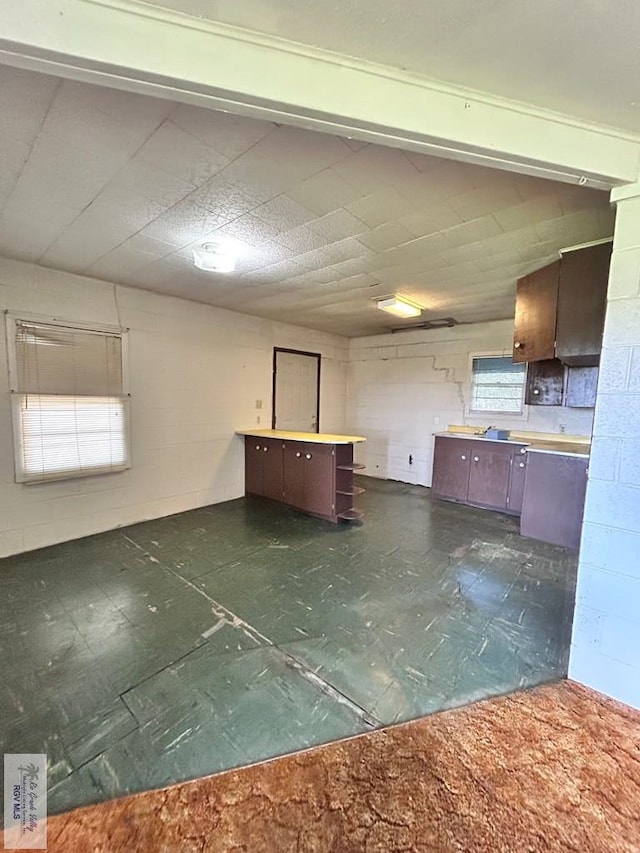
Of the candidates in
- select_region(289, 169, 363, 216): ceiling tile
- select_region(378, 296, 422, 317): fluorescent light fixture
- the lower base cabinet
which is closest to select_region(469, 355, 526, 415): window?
select_region(378, 296, 422, 317): fluorescent light fixture

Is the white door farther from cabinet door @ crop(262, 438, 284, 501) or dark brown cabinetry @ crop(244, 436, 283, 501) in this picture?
cabinet door @ crop(262, 438, 284, 501)

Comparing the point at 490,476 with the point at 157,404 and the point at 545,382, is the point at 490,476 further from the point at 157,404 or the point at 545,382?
the point at 157,404

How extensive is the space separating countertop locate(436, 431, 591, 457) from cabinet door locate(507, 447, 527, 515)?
0.15m

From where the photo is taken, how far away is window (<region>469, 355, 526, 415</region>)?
496 centimetres

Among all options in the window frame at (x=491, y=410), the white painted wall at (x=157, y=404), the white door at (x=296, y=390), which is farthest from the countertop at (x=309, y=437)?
the window frame at (x=491, y=410)

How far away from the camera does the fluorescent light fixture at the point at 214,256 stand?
2.70m

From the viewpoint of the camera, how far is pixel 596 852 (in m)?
1.14

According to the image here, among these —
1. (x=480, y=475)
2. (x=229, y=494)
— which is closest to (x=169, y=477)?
(x=229, y=494)

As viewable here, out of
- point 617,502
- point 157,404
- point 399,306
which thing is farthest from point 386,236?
point 157,404

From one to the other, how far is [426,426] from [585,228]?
3.82 metres

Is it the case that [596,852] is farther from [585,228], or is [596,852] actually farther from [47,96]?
[47,96]

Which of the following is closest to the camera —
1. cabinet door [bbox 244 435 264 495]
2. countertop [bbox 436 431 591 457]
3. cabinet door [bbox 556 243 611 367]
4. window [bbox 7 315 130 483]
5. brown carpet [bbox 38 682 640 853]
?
brown carpet [bbox 38 682 640 853]

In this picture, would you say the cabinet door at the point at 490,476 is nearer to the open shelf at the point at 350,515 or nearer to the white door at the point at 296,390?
the open shelf at the point at 350,515

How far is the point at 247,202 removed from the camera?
207 cm
